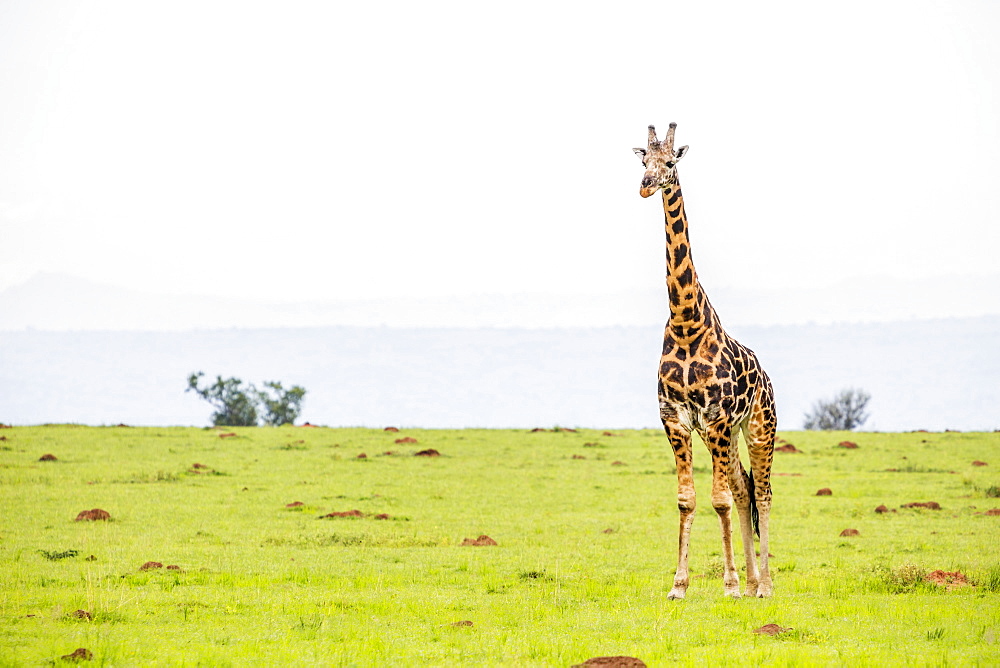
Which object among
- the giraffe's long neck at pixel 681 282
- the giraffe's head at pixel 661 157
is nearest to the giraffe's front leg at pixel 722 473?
the giraffe's long neck at pixel 681 282

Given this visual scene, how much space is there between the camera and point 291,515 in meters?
26.2

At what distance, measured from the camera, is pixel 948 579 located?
16078 mm

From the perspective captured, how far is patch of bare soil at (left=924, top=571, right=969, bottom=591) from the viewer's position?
15.8 meters

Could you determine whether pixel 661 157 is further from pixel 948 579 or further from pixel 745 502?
pixel 948 579

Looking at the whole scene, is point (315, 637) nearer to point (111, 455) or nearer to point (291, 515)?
point (291, 515)

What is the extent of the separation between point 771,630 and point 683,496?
8.23ft

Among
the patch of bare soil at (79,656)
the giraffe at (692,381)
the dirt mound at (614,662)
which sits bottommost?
the patch of bare soil at (79,656)

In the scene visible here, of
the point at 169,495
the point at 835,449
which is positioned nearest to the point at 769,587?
the point at 169,495

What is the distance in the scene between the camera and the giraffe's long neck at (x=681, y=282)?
14453 millimetres

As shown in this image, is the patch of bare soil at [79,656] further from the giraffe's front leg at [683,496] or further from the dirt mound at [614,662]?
the giraffe's front leg at [683,496]

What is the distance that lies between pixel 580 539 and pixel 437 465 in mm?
14695

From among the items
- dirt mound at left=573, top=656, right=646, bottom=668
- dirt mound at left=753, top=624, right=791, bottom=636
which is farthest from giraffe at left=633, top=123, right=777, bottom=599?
dirt mound at left=573, top=656, right=646, bottom=668

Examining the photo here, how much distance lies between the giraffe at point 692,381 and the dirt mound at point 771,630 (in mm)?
1948

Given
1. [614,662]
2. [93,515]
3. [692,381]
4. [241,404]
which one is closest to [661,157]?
[692,381]
